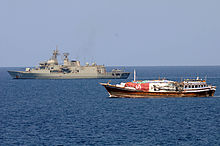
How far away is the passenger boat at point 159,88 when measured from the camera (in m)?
78.2

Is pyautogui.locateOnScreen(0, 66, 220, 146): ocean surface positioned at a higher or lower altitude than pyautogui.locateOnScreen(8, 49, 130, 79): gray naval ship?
lower

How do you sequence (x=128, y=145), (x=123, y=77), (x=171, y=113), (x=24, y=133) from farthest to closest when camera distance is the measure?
1. (x=123, y=77)
2. (x=171, y=113)
3. (x=24, y=133)
4. (x=128, y=145)

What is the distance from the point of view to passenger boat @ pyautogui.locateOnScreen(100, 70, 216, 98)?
78.2 m

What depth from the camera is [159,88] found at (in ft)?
258

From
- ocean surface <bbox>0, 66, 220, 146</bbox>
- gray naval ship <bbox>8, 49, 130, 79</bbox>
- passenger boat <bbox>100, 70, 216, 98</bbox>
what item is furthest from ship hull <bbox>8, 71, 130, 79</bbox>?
ocean surface <bbox>0, 66, 220, 146</bbox>

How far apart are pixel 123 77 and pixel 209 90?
8609 cm

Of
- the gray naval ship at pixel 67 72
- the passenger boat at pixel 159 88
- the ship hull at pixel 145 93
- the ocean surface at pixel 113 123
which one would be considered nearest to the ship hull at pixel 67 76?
the gray naval ship at pixel 67 72

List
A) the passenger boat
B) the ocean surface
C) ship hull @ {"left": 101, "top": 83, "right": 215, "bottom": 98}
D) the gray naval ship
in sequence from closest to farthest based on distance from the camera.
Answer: the ocean surface → the passenger boat → ship hull @ {"left": 101, "top": 83, "right": 215, "bottom": 98} → the gray naval ship

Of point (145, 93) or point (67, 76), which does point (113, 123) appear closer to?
point (145, 93)

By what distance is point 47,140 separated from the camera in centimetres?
4088

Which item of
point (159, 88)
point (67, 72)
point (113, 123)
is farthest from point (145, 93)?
point (67, 72)

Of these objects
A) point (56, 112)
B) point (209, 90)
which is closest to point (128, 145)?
point (56, 112)

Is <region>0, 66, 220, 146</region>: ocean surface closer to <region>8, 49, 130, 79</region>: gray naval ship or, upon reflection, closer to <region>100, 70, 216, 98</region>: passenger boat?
<region>100, 70, 216, 98</region>: passenger boat

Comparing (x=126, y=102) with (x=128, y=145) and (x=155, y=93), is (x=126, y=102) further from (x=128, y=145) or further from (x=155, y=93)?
(x=128, y=145)
